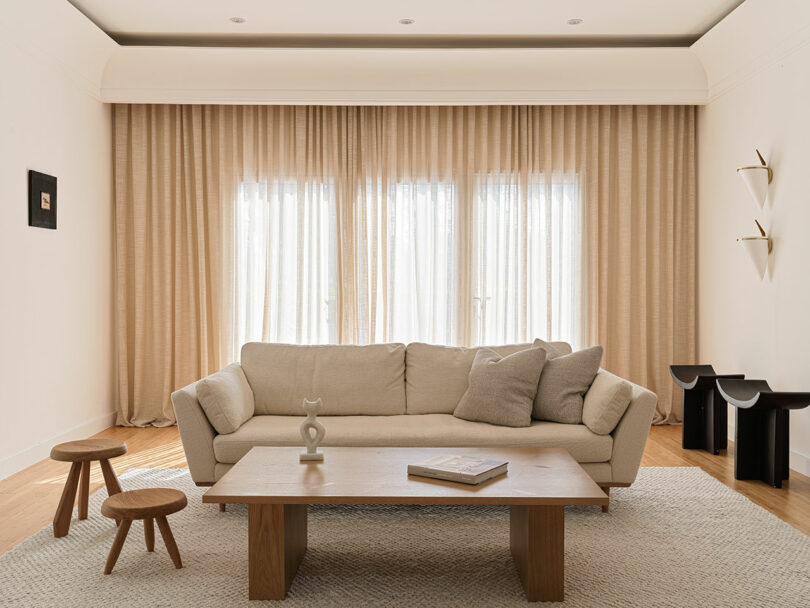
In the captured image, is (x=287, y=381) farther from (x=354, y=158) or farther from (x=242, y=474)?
(x=354, y=158)

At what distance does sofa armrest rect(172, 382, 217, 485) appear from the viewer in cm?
334

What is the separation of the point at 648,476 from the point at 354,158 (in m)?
3.26

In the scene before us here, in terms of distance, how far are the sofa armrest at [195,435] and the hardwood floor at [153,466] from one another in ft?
2.33

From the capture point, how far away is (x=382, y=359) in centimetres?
410

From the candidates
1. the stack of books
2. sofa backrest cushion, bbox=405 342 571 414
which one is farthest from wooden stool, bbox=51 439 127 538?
sofa backrest cushion, bbox=405 342 571 414

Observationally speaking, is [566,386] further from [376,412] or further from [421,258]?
[421,258]

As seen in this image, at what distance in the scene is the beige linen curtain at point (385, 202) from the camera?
552cm

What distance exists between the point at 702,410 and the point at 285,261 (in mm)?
3358

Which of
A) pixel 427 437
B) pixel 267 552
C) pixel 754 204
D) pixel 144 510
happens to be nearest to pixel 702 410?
pixel 754 204

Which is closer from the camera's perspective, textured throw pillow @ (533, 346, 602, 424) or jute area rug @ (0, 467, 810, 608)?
jute area rug @ (0, 467, 810, 608)

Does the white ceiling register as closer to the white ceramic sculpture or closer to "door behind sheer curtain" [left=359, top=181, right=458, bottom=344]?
"door behind sheer curtain" [left=359, top=181, right=458, bottom=344]

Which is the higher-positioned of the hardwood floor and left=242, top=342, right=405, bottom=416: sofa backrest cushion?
left=242, top=342, right=405, bottom=416: sofa backrest cushion

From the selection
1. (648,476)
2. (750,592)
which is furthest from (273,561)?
(648,476)

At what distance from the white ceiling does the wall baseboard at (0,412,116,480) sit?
2.90 m
